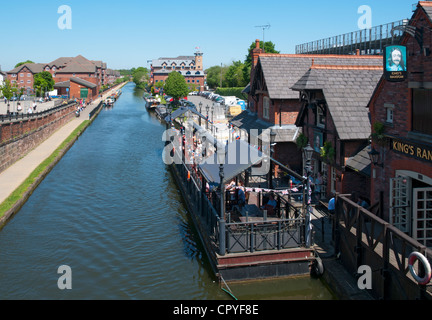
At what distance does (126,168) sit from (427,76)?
81.3 feet

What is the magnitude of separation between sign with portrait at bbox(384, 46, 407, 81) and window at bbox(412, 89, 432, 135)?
65 centimetres

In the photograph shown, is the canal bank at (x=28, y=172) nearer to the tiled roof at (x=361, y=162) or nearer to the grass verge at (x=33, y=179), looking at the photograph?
the grass verge at (x=33, y=179)

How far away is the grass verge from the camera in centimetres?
2161

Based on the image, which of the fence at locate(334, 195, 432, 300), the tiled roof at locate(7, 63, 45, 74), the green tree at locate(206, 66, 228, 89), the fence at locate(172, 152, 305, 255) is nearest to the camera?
the fence at locate(334, 195, 432, 300)

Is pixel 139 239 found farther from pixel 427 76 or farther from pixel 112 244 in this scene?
pixel 427 76

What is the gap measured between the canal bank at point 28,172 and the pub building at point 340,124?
1464 cm

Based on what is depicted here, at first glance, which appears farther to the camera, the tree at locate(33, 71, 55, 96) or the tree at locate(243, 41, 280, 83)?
the tree at locate(33, 71, 55, 96)

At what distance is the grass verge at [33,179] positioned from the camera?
21609 millimetres

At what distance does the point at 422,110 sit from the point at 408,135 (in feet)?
2.91

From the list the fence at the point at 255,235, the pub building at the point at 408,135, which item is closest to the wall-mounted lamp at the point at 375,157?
the pub building at the point at 408,135

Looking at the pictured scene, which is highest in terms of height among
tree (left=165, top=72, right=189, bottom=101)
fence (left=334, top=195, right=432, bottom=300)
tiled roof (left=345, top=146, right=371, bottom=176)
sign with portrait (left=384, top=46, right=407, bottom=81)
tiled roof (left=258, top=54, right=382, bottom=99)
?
tree (left=165, top=72, right=189, bottom=101)

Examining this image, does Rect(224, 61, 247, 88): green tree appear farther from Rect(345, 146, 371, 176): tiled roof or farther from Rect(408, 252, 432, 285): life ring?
Rect(408, 252, 432, 285): life ring

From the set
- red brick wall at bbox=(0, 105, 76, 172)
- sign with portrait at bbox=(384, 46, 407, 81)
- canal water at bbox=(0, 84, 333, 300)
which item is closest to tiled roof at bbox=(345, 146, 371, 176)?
sign with portrait at bbox=(384, 46, 407, 81)
